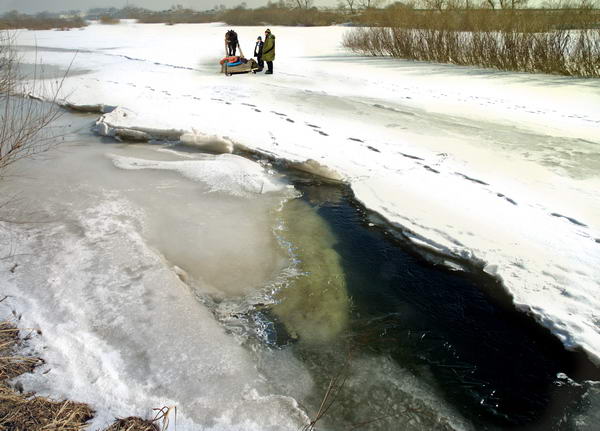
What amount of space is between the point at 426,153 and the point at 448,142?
611 mm

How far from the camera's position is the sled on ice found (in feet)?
35.8

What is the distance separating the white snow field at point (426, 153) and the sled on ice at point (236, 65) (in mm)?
251

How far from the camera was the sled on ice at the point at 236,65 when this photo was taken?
10.9 m

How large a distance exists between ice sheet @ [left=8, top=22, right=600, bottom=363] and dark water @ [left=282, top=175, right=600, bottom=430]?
15 centimetres

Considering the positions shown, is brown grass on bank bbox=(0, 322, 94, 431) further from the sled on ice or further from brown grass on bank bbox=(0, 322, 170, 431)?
the sled on ice

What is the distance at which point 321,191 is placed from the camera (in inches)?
179

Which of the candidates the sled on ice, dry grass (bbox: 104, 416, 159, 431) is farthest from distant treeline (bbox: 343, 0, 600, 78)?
dry grass (bbox: 104, 416, 159, 431)

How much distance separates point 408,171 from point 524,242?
168cm

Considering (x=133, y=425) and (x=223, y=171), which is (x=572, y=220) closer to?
(x=223, y=171)

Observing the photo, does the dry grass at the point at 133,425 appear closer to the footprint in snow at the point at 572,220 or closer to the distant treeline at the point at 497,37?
the footprint in snow at the point at 572,220

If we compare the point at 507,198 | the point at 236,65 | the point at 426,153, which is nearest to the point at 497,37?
the point at 236,65

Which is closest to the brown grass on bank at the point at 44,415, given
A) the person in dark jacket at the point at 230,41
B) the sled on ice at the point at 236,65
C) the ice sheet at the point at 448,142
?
the ice sheet at the point at 448,142

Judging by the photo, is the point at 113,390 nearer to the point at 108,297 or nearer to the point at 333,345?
the point at 108,297

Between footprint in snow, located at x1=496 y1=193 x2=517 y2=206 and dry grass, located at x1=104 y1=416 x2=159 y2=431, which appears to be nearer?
dry grass, located at x1=104 y1=416 x2=159 y2=431
